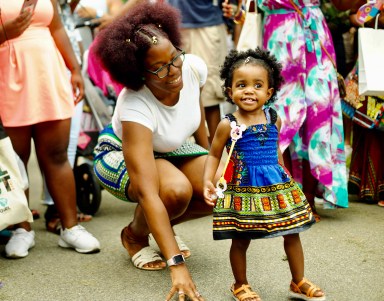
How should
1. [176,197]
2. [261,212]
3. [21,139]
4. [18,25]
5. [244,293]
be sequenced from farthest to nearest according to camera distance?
[21,139] < [18,25] < [176,197] < [244,293] < [261,212]

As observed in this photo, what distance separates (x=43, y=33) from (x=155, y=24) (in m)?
0.84

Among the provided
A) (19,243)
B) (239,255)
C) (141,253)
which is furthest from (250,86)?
(19,243)

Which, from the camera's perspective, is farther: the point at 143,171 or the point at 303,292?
the point at 143,171

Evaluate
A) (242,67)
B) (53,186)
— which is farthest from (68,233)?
(242,67)

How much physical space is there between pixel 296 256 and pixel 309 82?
1.46 metres

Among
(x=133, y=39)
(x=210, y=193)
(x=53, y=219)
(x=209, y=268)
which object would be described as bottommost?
(x=53, y=219)

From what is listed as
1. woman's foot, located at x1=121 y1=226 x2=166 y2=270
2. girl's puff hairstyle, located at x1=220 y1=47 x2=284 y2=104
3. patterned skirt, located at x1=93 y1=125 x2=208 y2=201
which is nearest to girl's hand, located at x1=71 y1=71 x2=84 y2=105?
patterned skirt, located at x1=93 y1=125 x2=208 y2=201

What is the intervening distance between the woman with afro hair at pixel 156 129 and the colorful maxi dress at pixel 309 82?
2.25ft

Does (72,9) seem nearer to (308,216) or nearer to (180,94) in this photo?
(180,94)

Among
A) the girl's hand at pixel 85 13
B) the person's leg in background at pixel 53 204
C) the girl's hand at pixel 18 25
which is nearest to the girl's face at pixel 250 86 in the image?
the girl's hand at pixel 18 25

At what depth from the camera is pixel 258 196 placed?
7.97ft

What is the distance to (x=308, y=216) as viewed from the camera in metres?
2.44

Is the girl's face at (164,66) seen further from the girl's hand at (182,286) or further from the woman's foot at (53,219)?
the woman's foot at (53,219)

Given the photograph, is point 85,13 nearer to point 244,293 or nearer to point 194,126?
point 194,126
